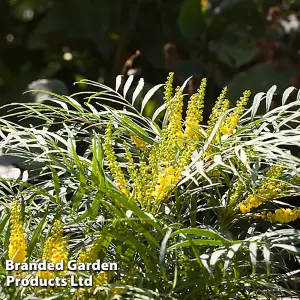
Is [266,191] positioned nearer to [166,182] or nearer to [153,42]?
[166,182]

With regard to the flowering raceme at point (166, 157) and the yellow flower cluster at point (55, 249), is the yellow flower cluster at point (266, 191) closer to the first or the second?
the flowering raceme at point (166, 157)

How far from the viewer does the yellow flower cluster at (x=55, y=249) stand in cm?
56

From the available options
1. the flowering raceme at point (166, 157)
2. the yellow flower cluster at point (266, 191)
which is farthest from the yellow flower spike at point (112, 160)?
the yellow flower cluster at point (266, 191)

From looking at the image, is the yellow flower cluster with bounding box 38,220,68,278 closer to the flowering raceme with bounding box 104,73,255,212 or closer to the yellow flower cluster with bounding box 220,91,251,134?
the flowering raceme with bounding box 104,73,255,212

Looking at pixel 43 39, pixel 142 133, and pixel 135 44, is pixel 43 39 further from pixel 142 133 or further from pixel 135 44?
pixel 142 133

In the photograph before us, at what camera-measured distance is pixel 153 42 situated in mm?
2104

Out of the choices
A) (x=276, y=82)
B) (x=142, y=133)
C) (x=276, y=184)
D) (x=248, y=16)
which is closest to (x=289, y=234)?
(x=276, y=184)

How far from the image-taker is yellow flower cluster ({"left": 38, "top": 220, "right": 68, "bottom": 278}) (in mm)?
564

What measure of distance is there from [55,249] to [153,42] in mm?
1588

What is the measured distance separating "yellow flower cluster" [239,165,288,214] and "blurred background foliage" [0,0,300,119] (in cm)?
96

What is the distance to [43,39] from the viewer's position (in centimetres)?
215

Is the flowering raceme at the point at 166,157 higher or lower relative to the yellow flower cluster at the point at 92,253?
higher

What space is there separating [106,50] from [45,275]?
1585 mm

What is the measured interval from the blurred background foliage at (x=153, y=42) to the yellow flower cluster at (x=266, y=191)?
0.96 m
